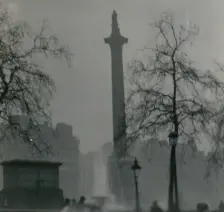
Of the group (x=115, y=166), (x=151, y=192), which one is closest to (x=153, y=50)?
(x=115, y=166)

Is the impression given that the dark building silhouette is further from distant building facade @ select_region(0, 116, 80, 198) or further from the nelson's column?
distant building facade @ select_region(0, 116, 80, 198)

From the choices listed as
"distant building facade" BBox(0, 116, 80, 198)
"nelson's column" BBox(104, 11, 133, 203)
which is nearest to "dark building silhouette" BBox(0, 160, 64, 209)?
"nelson's column" BBox(104, 11, 133, 203)

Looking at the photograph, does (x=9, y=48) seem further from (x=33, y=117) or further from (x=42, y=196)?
(x=42, y=196)

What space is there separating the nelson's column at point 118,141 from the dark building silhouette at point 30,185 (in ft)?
86.1

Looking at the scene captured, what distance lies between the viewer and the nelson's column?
68062 mm

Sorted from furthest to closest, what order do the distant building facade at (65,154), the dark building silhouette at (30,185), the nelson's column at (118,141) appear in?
the distant building facade at (65,154)
the nelson's column at (118,141)
the dark building silhouette at (30,185)

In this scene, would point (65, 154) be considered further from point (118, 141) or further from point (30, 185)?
point (30, 185)

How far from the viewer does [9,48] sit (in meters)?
Result: 26.8

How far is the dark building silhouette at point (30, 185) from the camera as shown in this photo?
36781mm

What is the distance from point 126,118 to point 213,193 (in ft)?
367

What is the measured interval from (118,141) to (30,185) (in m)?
29.0

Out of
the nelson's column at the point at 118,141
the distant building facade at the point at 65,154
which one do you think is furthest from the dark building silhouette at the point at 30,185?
the distant building facade at the point at 65,154

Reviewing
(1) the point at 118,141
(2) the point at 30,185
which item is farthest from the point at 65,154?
(2) the point at 30,185

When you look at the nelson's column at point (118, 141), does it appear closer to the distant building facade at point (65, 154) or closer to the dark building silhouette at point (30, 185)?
the dark building silhouette at point (30, 185)
